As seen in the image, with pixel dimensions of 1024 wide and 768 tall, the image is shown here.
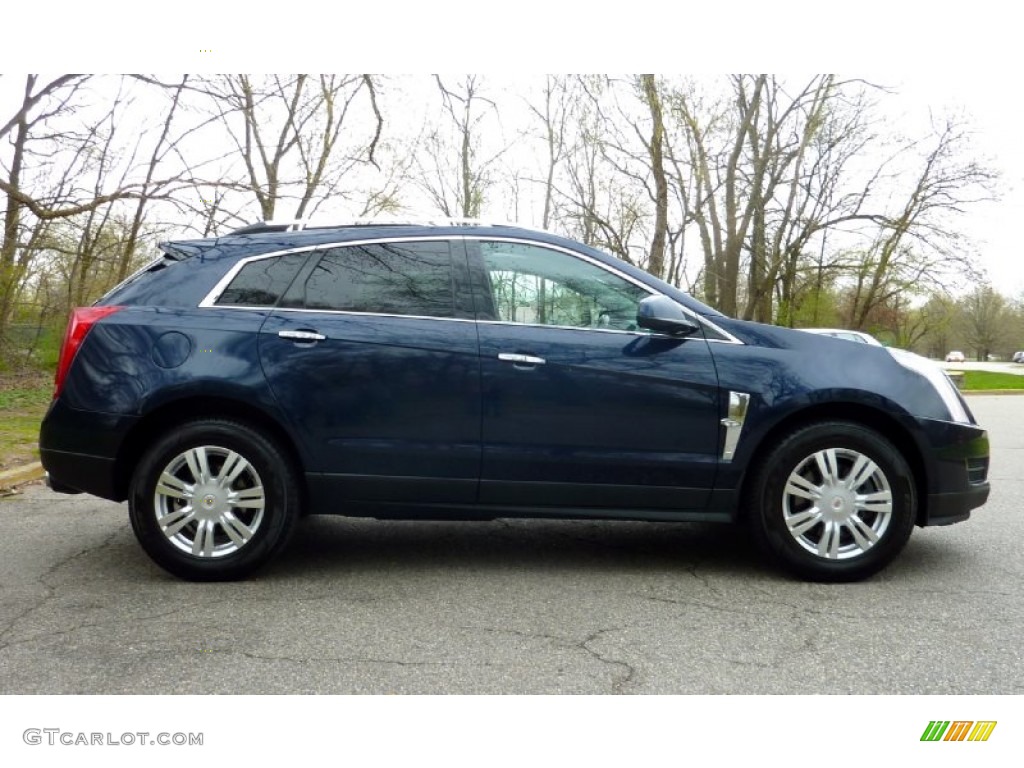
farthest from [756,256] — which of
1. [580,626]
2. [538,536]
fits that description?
[580,626]

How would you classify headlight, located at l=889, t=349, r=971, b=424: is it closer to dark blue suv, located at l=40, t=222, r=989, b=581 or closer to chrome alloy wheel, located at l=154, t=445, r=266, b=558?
dark blue suv, located at l=40, t=222, r=989, b=581

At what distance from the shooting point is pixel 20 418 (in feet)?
33.5

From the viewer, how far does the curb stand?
6.52m

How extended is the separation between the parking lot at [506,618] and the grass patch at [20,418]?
277 centimetres

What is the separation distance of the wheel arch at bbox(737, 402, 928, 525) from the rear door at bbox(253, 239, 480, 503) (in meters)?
1.36

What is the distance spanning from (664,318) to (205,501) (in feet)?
7.62

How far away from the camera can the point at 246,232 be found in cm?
435

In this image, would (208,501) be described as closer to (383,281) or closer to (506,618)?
(383,281)

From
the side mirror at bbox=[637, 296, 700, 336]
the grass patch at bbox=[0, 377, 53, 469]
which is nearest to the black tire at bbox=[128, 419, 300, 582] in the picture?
the side mirror at bbox=[637, 296, 700, 336]

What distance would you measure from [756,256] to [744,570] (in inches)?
735

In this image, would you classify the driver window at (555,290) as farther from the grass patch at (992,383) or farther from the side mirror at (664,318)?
the grass patch at (992,383)

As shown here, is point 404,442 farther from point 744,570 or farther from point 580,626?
point 744,570
